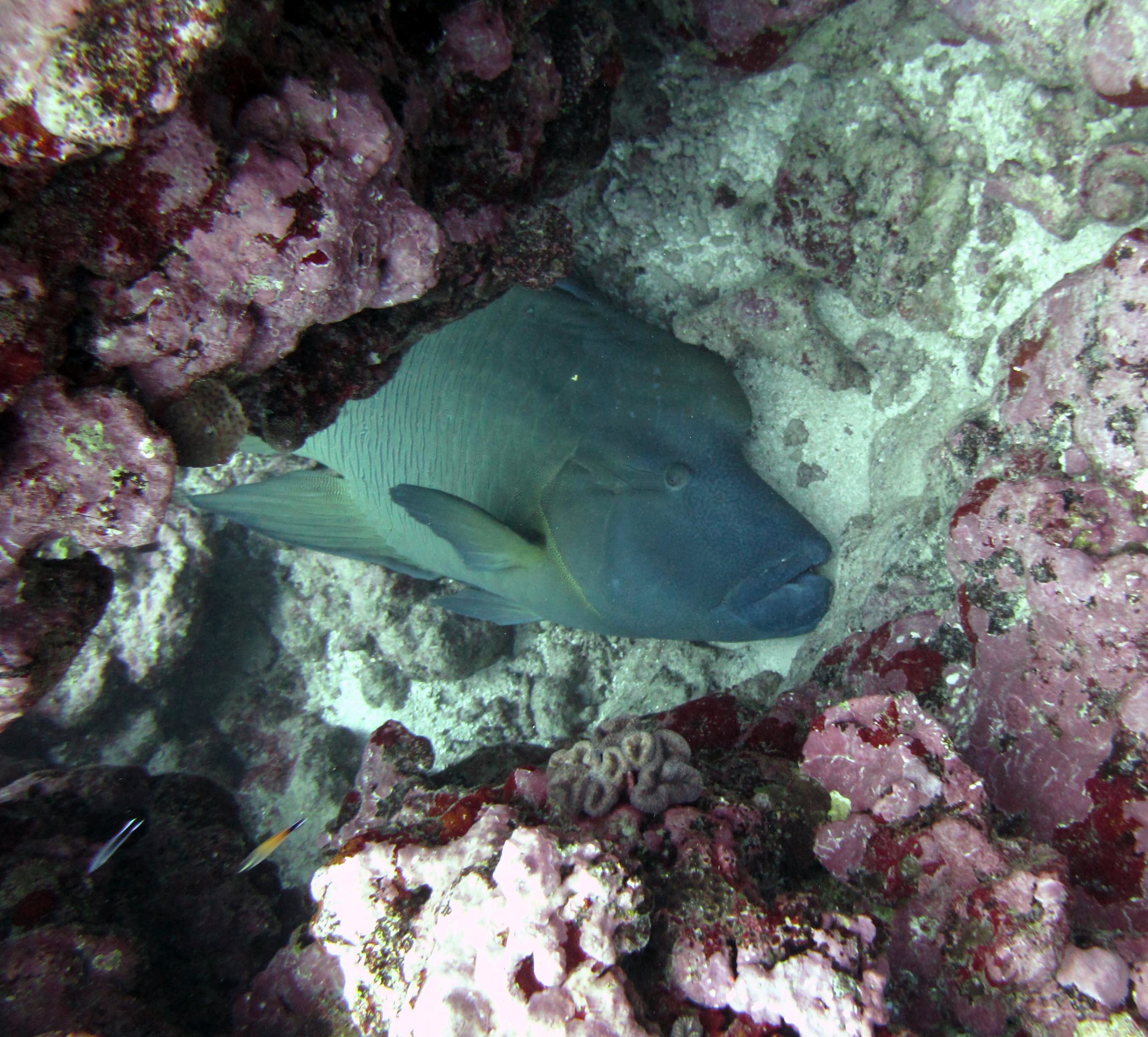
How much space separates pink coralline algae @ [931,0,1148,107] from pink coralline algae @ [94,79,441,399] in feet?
7.18

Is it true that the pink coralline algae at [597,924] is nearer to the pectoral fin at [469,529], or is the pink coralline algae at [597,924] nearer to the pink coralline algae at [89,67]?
the pectoral fin at [469,529]

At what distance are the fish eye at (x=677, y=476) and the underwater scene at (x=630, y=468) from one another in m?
0.02

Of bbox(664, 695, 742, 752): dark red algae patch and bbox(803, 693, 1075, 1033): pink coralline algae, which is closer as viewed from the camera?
bbox(803, 693, 1075, 1033): pink coralline algae

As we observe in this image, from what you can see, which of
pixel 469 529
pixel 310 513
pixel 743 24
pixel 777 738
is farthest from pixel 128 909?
pixel 743 24

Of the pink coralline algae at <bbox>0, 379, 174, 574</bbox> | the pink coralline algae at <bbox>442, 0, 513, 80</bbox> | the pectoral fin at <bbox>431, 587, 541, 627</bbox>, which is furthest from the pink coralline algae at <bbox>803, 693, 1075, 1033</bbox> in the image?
the pink coralline algae at <bbox>442, 0, 513, 80</bbox>

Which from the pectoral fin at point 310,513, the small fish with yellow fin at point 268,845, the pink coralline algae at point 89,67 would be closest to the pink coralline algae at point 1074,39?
the pink coralline algae at point 89,67

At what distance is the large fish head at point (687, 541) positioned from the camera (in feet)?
9.82

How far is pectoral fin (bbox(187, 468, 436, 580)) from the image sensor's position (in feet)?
12.6

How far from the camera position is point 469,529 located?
3072mm

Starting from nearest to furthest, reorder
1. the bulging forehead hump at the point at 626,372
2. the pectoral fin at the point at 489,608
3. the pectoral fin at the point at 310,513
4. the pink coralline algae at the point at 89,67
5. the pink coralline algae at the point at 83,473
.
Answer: the pink coralline algae at the point at 89,67 → the pink coralline algae at the point at 83,473 → the bulging forehead hump at the point at 626,372 → the pectoral fin at the point at 489,608 → the pectoral fin at the point at 310,513

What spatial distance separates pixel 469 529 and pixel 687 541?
39.7 inches

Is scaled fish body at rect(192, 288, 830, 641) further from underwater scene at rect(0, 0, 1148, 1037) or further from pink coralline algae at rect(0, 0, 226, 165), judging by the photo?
A: pink coralline algae at rect(0, 0, 226, 165)

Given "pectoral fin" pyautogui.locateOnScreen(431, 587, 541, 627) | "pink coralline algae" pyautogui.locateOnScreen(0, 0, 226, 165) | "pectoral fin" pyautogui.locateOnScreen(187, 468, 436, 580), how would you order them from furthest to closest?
"pectoral fin" pyautogui.locateOnScreen(187, 468, 436, 580) → "pectoral fin" pyautogui.locateOnScreen(431, 587, 541, 627) → "pink coralline algae" pyautogui.locateOnScreen(0, 0, 226, 165)

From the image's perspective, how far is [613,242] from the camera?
328cm
